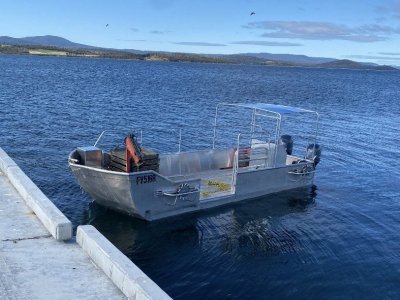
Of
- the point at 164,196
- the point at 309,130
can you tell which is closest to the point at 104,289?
the point at 164,196

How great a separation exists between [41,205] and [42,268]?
224 cm

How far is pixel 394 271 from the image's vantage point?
45.1 feet

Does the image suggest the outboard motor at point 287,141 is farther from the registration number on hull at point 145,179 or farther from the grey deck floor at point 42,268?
the grey deck floor at point 42,268

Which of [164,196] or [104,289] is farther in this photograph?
[164,196]

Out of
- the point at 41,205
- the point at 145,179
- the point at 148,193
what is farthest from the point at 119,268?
the point at 148,193

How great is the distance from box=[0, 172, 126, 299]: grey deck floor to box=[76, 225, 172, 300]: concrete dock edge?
0.39ft

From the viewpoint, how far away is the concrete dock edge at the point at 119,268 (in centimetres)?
680

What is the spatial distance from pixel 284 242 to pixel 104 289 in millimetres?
8971

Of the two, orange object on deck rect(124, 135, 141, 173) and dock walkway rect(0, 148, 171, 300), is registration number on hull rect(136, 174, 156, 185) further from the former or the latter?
dock walkway rect(0, 148, 171, 300)

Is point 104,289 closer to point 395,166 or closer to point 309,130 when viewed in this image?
point 395,166

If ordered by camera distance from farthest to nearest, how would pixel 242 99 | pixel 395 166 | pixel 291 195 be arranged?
pixel 242 99 < pixel 395 166 < pixel 291 195

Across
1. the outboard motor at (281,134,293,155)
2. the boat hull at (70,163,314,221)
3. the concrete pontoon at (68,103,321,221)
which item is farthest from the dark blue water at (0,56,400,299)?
the outboard motor at (281,134,293,155)

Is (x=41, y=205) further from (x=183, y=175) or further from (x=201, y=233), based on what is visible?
(x=183, y=175)

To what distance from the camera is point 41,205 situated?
987 centimetres
